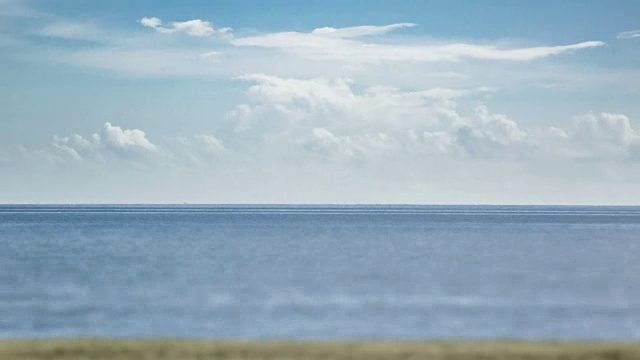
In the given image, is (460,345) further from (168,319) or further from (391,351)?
(168,319)

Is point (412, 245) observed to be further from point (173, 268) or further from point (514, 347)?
point (514, 347)

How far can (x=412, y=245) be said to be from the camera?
300 ft

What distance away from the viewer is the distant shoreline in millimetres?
16594

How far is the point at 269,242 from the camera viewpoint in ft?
321

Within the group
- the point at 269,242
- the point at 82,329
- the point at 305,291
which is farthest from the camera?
the point at 269,242

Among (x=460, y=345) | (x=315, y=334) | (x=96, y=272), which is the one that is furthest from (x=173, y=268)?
(x=460, y=345)

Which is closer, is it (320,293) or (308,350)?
(308,350)

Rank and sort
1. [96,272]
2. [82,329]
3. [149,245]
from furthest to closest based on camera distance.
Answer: [149,245] < [96,272] < [82,329]

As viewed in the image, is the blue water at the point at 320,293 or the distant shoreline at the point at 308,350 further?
the blue water at the point at 320,293

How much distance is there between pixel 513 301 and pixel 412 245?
52557mm

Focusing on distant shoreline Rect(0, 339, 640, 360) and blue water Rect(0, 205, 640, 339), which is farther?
blue water Rect(0, 205, 640, 339)

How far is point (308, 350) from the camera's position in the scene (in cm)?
1725

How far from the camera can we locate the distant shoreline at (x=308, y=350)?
1659 centimetres

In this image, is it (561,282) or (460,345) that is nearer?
(460,345)
